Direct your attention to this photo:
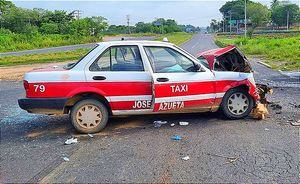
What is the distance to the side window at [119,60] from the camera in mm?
5984

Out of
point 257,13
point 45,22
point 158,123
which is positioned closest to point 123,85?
point 158,123

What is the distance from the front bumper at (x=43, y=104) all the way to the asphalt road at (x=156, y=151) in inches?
20.5

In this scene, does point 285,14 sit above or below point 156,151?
above

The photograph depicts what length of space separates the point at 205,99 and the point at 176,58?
3.22 feet

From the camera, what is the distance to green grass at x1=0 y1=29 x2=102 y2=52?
4394 cm

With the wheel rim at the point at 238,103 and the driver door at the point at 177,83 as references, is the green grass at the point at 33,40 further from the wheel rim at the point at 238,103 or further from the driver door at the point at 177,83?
the wheel rim at the point at 238,103

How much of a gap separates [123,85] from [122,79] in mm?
112

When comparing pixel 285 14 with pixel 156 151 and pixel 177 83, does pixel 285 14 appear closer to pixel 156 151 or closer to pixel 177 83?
pixel 177 83

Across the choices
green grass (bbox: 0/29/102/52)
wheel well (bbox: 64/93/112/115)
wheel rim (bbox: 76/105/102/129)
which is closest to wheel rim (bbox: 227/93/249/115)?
wheel well (bbox: 64/93/112/115)

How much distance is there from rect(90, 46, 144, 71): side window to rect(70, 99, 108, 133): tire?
67 centimetres

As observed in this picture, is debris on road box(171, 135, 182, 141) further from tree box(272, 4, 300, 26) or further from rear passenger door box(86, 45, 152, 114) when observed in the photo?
tree box(272, 4, 300, 26)

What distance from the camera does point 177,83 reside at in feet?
19.8

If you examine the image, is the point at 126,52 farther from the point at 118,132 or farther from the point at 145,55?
the point at 118,132

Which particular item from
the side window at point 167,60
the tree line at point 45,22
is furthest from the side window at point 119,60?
the tree line at point 45,22
